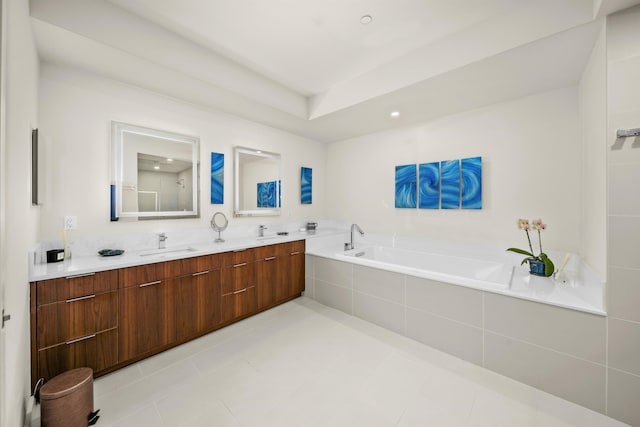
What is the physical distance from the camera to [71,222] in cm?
206

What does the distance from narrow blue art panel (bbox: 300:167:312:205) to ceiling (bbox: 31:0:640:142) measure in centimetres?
135

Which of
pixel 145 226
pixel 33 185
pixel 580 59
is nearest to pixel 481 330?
pixel 580 59

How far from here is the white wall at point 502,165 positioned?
7.73ft

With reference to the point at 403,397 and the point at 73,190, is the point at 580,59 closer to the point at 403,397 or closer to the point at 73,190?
the point at 403,397

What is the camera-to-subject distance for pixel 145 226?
245cm

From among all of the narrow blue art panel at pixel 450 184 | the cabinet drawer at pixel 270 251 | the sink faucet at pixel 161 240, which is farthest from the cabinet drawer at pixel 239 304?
the narrow blue art panel at pixel 450 184

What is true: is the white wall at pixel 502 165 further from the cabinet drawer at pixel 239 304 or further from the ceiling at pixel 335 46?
the cabinet drawer at pixel 239 304

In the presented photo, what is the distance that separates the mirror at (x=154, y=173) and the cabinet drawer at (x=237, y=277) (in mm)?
759

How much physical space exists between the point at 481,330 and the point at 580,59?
218cm

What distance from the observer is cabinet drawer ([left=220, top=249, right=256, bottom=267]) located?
8.23 feet

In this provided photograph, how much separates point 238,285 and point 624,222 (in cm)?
293

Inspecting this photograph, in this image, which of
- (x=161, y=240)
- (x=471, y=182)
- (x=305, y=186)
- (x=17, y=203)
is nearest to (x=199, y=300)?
(x=161, y=240)

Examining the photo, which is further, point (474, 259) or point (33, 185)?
point (474, 259)

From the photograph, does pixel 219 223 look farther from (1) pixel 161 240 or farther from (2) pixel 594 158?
(2) pixel 594 158
